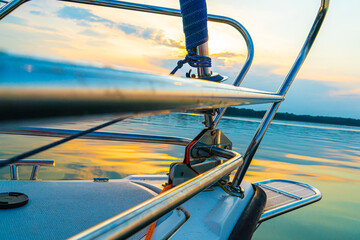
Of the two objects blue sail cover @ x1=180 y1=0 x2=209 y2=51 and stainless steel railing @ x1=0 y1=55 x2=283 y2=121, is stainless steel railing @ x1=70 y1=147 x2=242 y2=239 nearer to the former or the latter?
stainless steel railing @ x1=0 y1=55 x2=283 y2=121

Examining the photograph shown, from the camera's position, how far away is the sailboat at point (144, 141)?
0.20 m

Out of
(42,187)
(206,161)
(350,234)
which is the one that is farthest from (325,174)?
(42,187)

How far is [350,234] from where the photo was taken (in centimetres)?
243

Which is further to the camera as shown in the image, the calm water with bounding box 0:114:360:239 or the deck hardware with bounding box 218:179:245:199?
the calm water with bounding box 0:114:360:239

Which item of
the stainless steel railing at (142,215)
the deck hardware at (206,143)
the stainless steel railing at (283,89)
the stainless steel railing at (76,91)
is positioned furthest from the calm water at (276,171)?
the stainless steel railing at (76,91)

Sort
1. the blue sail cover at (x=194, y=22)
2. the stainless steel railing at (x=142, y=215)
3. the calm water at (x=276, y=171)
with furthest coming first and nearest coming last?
the calm water at (x=276, y=171) → the blue sail cover at (x=194, y=22) → the stainless steel railing at (x=142, y=215)

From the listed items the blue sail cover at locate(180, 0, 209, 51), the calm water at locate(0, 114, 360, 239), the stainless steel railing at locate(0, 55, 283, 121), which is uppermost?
the blue sail cover at locate(180, 0, 209, 51)

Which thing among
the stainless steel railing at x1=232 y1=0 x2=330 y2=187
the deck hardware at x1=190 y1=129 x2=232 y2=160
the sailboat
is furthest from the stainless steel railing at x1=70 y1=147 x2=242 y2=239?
the stainless steel railing at x1=232 y1=0 x2=330 y2=187

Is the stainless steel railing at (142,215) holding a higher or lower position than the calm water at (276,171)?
higher

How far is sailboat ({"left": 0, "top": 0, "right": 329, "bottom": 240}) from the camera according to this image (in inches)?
7.9

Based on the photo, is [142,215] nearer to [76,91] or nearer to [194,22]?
[76,91]

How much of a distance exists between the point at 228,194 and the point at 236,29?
42.0 inches

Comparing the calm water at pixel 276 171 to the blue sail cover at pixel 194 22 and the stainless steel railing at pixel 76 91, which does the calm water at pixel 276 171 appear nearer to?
the blue sail cover at pixel 194 22

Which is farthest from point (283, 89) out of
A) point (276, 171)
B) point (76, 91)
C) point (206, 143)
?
point (276, 171)
